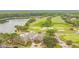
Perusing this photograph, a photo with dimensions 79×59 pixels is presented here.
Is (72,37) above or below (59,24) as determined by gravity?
below

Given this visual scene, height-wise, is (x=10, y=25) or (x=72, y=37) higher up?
(x=10, y=25)

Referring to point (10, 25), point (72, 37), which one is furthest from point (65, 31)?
point (10, 25)

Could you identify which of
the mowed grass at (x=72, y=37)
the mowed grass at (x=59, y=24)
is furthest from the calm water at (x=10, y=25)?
the mowed grass at (x=72, y=37)

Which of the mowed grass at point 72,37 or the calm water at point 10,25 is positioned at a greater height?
the calm water at point 10,25

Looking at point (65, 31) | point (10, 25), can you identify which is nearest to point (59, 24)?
point (65, 31)

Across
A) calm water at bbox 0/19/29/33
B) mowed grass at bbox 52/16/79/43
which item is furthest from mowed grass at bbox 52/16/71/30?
calm water at bbox 0/19/29/33

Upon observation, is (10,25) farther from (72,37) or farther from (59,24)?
(72,37)

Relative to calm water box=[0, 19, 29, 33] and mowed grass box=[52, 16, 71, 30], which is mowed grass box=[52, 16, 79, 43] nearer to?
mowed grass box=[52, 16, 71, 30]

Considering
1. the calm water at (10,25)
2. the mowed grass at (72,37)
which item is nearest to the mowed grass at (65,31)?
the mowed grass at (72,37)

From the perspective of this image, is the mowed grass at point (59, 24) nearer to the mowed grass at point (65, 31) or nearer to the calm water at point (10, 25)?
the mowed grass at point (65, 31)
